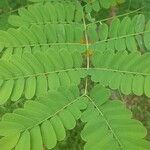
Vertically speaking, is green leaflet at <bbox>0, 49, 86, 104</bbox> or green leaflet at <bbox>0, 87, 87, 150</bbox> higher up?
green leaflet at <bbox>0, 49, 86, 104</bbox>

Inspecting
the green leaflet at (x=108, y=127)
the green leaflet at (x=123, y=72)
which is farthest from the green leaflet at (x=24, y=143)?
the green leaflet at (x=123, y=72)

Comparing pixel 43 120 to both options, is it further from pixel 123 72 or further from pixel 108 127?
pixel 123 72

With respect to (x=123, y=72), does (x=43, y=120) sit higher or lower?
lower

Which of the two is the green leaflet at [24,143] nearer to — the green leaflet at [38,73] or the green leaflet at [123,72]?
the green leaflet at [38,73]

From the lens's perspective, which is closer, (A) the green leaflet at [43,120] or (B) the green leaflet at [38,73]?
(A) the green leaflet at [43,120]

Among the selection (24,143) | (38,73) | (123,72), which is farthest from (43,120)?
(123,72)

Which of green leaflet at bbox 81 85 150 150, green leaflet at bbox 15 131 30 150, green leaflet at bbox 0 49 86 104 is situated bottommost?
green leaflet at bbox 15 131 30 150

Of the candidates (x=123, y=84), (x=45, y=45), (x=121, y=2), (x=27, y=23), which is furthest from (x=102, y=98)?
(x=121, y=2)

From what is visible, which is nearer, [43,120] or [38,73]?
[43,120]

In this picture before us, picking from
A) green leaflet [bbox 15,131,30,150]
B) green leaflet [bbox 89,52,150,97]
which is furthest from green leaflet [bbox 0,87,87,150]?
green leaflet [bbox 89,52,150,97]

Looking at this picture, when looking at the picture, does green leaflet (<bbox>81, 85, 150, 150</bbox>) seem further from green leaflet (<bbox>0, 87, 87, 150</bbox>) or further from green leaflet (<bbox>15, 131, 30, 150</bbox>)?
green leaflet (<bbox>15, 131, 30, 150</bbox>)

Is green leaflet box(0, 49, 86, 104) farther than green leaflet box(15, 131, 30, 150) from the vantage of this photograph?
Yes
